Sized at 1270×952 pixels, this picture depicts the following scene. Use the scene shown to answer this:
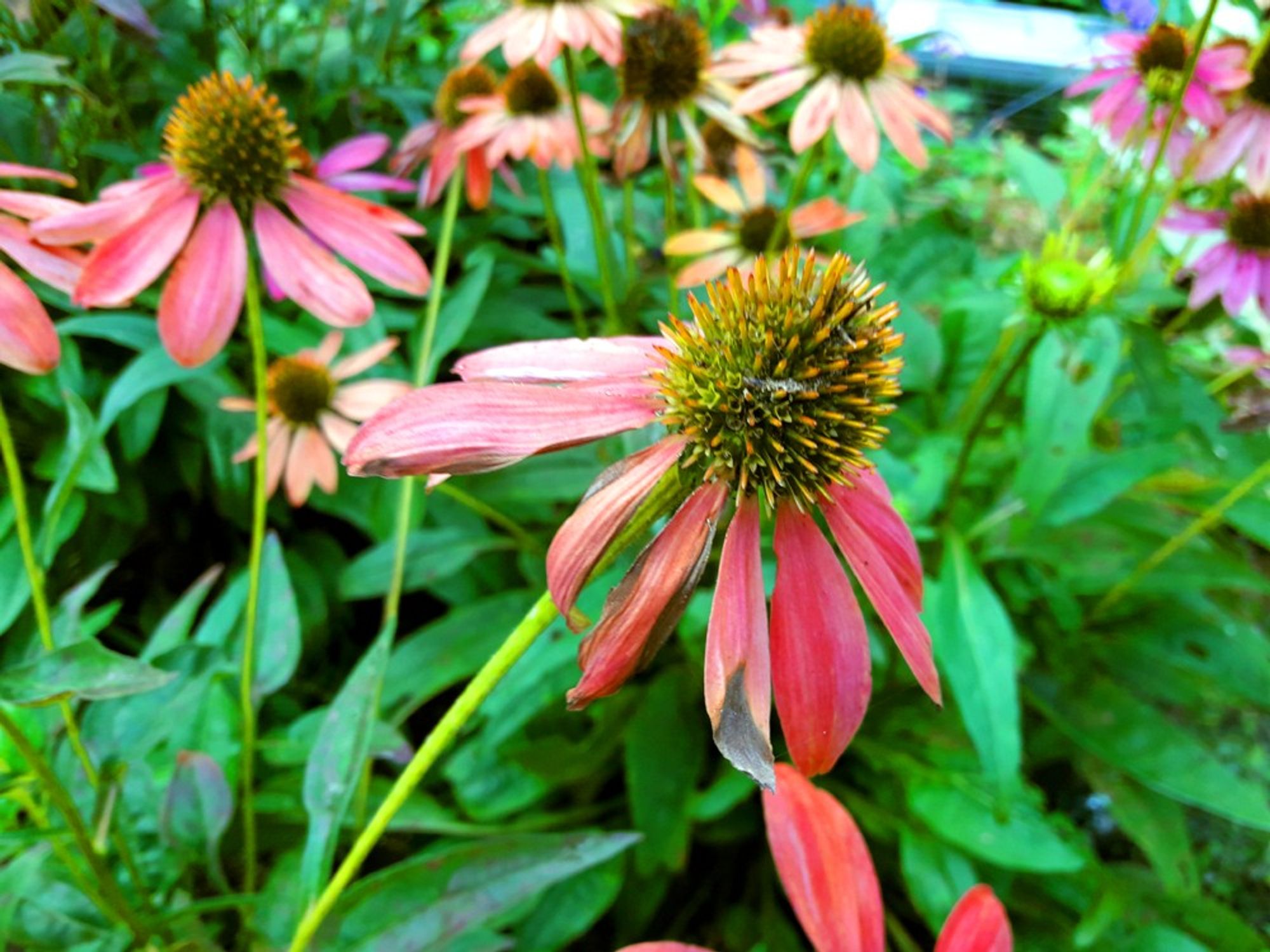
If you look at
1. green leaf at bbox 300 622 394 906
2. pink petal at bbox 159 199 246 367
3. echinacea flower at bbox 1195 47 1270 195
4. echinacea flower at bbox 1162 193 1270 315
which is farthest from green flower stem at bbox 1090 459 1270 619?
pink petal at bbox 159 199 246 367

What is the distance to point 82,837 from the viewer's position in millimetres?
540

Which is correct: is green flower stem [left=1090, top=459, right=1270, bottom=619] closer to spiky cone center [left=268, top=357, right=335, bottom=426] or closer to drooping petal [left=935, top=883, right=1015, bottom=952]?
drooping petal [left=935, top=883, right=1015, bottom=952]

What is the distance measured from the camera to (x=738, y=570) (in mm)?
420

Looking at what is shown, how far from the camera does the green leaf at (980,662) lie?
77 cm

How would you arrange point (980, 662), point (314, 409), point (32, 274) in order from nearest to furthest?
1. point (32, 274)
2. point (980, 662)
3. point (314, 409)

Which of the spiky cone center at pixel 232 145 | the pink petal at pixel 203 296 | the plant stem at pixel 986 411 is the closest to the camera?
the pink petal at pixel 203 296

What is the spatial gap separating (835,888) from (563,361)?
1.07ft

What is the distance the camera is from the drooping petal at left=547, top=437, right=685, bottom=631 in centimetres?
39

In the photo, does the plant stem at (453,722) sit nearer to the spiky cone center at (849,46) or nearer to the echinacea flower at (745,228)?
the echinacea flower at (745,228)

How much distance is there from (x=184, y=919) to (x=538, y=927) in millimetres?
330

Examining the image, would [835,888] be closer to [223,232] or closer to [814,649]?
[814,649]

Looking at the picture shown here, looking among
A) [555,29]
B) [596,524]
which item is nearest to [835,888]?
[596,524]

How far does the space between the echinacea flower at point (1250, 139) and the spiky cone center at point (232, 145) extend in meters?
1.01

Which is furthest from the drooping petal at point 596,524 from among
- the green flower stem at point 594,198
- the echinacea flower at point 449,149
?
the echinacea flower at point 449,149
